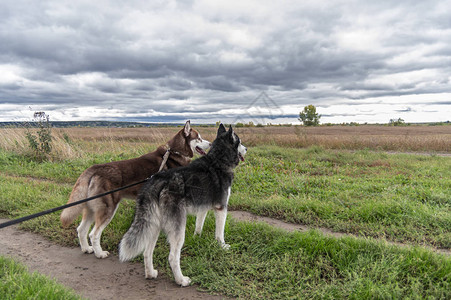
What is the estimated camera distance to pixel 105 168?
171 inches

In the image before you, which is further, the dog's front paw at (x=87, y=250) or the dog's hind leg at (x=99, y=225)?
the dog's front paw at (x=87, y=250)

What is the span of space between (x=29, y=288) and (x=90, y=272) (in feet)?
2.99

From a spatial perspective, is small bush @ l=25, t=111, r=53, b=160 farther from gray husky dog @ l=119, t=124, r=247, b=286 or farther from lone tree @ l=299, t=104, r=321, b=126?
lone tree @ l=299, t=104, r=321, b=126

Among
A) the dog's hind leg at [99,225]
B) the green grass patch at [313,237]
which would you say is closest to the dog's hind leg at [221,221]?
the green grass patch at [313,237]

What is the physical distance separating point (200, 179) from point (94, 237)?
79.0 inches

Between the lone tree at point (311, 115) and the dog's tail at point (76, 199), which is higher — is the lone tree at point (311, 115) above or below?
above

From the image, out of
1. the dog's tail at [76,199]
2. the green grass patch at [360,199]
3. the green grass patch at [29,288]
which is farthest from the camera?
the green grass patch at [360,199]

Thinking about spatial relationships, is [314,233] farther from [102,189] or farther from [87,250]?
[87,250]

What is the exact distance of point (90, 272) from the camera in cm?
379

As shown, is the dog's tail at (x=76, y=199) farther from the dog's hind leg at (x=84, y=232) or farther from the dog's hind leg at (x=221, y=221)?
the dog's hind leg at (x=221, y=221)

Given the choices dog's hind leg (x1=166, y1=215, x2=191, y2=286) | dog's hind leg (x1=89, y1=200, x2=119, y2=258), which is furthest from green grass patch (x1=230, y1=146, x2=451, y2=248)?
dog's hind leg (x1=89, y1=200, x2=119, y2=258)

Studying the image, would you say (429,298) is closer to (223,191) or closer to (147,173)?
(223,191)

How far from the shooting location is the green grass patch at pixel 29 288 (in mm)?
2787

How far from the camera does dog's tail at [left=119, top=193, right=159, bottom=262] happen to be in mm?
3289
